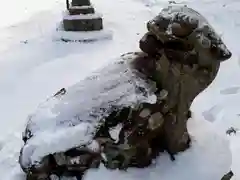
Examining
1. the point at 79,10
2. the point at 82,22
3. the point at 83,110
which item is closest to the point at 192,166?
the point at 83,110

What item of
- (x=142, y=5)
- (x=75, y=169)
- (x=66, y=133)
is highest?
(x=66, y=133)

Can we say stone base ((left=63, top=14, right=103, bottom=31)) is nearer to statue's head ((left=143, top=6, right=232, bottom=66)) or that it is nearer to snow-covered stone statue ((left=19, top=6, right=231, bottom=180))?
snow-covered stone statue ((left=19, top=6, right=231, bottom=180))

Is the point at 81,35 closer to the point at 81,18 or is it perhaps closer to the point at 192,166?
the point at 81,18

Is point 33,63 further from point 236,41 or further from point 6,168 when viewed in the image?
point 236,41

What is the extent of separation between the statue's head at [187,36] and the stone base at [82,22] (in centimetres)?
441

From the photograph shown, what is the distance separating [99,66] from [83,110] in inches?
123

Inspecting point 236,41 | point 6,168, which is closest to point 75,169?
point 6,168

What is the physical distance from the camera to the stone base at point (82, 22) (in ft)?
22.2

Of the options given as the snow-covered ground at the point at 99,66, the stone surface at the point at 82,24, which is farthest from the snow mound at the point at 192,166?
the stone surface at the point at 82,24

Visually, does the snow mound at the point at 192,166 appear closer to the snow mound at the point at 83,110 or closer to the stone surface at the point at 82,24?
the snow mound at the point at 83,110

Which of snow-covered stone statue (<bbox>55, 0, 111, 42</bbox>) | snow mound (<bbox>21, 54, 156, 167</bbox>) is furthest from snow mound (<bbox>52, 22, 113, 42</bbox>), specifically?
snow mound (<bbox>21, 54, 156, 167</bbox>)

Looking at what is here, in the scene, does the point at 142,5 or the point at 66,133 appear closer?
the point at 66,133

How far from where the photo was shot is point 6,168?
3488mm

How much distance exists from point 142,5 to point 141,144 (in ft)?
22.5
